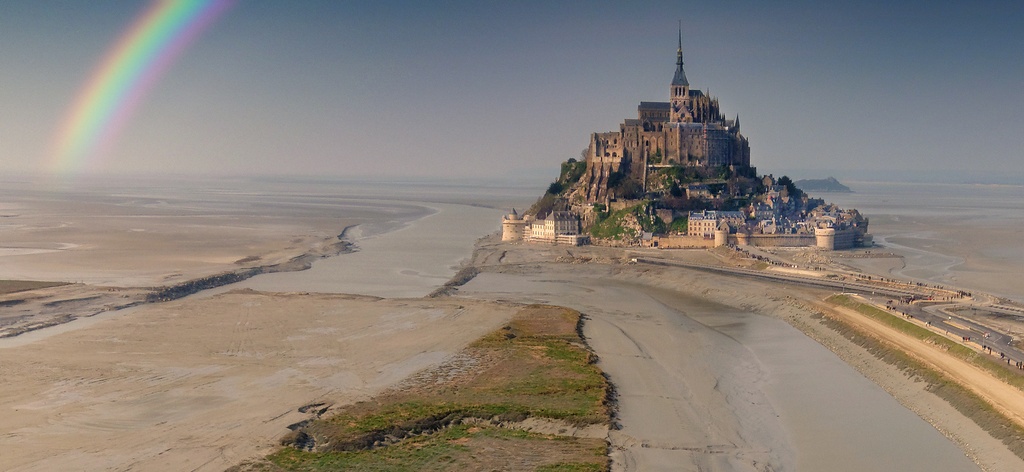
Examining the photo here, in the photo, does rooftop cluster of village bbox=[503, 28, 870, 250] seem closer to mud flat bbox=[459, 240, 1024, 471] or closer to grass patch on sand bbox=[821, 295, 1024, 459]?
mud flat bbox=[459, 240, 1024, 471]

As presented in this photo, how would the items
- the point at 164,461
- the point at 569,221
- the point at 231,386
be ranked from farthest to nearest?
the point at 569,221, the point at 231,386, the point at 164,461

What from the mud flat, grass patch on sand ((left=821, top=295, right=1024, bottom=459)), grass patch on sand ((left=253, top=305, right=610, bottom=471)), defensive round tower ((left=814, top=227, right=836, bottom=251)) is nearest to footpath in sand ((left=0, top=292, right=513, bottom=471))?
grass patch on sand ((left=253, top=305, right=610, bottom=471))

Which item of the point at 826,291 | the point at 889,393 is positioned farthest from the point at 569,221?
the point at 889,393

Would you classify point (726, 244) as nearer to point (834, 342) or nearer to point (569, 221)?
point (569, 221)

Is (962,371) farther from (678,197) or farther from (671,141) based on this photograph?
(671,141)

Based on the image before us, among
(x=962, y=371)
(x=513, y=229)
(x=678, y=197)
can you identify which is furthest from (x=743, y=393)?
(x=513, y=229)

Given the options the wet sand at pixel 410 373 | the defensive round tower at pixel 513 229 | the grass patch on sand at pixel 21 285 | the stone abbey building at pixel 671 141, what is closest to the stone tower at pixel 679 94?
the stone abbey building at pixel 671 141

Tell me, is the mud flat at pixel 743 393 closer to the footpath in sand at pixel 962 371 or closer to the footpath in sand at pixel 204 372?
the footpath in sand at pixel 962 371
